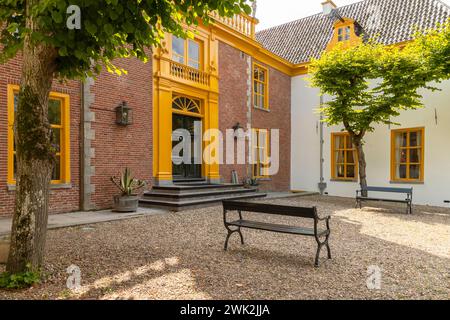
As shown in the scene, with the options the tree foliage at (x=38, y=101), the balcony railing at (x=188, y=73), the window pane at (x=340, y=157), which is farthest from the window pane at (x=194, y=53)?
the tree foliage at (x=38, y=101)

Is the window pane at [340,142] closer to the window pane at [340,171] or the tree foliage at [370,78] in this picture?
the window pane at [340,171]

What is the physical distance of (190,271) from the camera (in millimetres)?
4035

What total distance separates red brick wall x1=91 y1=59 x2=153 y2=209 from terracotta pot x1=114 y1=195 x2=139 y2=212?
0.76 m

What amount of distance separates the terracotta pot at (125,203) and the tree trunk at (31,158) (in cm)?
464

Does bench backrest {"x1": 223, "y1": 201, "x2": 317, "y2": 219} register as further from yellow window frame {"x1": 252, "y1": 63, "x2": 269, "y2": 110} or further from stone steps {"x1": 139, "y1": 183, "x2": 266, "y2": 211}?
yellow window frame {"x1": 252, "y1": 63, "x2": 269, "y2": 110}

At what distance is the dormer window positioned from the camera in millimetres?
14915

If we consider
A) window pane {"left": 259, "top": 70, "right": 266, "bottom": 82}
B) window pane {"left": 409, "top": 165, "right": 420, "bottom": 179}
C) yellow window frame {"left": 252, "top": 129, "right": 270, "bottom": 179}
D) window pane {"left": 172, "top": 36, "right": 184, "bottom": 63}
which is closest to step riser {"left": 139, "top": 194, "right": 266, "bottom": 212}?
yellow window frame {"left": 252, "top": 129, "right": 270, "bottom": 179}

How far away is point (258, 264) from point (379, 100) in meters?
8.82

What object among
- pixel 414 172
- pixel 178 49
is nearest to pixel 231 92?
pixel 178 49

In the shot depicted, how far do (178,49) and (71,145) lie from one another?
16.7 ft

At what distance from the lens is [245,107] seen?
13.8m

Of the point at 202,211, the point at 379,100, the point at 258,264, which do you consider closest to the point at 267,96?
the point at 379,100

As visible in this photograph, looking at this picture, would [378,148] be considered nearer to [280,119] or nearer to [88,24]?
[280,119]
